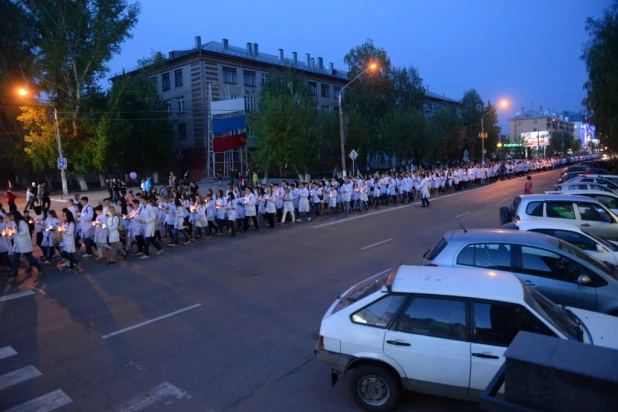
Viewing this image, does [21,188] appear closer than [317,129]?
No

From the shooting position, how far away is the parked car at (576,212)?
9.98 metres

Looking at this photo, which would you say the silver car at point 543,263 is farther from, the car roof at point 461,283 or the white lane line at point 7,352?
the white lane line at point 7,352

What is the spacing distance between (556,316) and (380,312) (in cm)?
177

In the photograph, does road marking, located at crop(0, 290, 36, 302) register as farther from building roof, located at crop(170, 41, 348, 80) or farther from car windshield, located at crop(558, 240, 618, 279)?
building roof, located at crop(170, 41, 348, 80)

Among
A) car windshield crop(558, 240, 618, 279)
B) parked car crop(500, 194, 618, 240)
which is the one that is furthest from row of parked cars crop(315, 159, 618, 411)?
parked car crop(500, 194, 618, 240)

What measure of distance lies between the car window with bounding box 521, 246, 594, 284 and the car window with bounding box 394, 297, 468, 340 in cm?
250

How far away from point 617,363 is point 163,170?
50142 mm

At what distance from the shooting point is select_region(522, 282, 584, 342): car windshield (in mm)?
4281

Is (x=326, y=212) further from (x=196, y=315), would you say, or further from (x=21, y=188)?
(x=21, y=188)

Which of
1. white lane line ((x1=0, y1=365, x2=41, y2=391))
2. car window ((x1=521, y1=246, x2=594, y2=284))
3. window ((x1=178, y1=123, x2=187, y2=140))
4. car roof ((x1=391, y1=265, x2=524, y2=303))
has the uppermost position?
window ((x1=178, y1=123, x2=187, y2=140))

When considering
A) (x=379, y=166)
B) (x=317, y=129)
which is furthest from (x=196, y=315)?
(x=379, y=166)

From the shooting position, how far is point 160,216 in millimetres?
14531

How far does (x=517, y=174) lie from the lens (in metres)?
50.3

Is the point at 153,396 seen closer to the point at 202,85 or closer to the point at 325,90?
the point at 202,85
